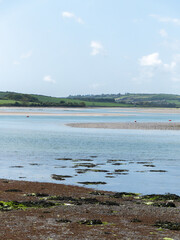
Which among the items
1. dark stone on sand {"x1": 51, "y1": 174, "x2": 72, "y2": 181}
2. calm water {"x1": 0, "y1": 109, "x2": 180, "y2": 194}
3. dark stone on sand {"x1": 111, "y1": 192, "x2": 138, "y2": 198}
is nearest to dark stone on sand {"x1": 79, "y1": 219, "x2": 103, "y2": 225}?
dark stone on sand {"x1": 111, "y1": 192, "x2": 138, "y2": 198}

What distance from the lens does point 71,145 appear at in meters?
44.8

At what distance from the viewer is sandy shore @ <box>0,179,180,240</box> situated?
13.2 m

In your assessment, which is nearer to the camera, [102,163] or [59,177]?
[59,177]

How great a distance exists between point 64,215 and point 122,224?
2499mm

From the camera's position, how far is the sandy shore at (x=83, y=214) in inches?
522

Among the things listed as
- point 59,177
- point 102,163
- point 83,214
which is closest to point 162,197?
point 83,214

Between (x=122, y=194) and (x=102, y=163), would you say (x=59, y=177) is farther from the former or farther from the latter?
(x=102, y=163)

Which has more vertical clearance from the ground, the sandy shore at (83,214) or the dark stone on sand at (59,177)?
the sandy shore at (83,214)

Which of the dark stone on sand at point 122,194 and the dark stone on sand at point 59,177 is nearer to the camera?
the dark stone on sand at point 122,194

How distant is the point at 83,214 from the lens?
16031 millimetres

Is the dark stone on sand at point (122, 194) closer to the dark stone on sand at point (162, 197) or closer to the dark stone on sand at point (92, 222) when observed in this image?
the dark stone on sand at point (162, 197)

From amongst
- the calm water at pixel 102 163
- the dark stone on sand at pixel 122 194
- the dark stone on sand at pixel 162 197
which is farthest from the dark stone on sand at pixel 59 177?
the dark stone on sand at pixel 162 197

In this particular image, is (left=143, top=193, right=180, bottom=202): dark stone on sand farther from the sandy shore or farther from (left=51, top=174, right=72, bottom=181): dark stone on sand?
(left=51, top=174, right=72, bottom=181): dark stone on sand

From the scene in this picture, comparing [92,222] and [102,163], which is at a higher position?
[92,222]
